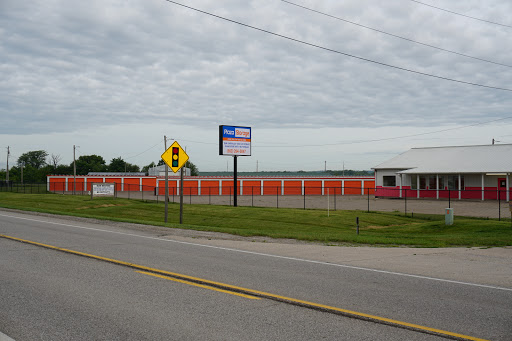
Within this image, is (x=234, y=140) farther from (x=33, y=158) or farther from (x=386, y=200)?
(x=33, y=158)

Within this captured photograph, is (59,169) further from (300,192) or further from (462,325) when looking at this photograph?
A: (462,325)

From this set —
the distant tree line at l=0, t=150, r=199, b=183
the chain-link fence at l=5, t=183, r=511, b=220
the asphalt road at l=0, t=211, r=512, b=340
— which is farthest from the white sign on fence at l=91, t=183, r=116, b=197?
the distant tree line at l=0, t=150, r=199, b=183

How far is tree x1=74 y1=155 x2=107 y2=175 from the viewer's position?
139 meters

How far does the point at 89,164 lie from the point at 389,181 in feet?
363

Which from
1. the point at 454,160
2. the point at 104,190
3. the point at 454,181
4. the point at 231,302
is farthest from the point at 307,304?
the point at 454,160

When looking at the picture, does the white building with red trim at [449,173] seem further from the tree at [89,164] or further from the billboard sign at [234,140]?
the tree at [89,164]

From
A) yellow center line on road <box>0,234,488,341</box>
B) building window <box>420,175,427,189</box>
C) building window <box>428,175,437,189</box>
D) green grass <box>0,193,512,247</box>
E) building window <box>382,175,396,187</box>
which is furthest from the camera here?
building window <box>382,175,396,187</box>

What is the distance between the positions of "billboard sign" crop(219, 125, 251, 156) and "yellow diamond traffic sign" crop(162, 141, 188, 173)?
20.6 meters

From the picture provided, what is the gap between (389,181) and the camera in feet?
179

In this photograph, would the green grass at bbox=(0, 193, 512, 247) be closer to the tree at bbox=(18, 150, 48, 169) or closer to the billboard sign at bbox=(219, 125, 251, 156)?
the billboard sign at bbox=(219, 125, 251, 156)

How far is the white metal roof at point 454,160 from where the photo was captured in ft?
152

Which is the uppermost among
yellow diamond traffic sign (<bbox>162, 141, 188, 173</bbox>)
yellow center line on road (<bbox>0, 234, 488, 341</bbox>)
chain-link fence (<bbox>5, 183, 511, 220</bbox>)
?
yellow diamond traffic sign (<bbox>162, 141, 188, 173</bbox>)

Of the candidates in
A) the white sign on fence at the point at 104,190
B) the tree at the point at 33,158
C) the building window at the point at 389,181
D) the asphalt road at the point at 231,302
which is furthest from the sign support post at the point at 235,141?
the tree at the point at 33,158

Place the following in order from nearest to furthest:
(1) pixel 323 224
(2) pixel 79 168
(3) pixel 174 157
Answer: (3) pixel 174 157
(1) pixel 323 224
(2) pixel 79 168
